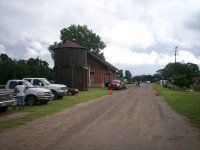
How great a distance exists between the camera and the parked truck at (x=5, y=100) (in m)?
19.5

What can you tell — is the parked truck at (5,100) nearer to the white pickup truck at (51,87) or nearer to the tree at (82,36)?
the white pickup truck at (51,87)

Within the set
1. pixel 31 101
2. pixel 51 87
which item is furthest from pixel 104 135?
pixel 51 87

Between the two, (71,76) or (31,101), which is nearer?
(31,101)

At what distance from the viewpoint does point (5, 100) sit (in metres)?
19.8

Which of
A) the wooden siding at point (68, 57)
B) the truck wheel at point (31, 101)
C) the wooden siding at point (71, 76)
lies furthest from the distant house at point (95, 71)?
the truck wheel at point (31, 101)

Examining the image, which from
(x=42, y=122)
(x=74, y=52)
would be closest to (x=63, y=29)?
(x=74, y=52)

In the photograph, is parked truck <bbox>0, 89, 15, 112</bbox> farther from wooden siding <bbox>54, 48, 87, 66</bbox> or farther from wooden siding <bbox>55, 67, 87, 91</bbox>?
wooden siding <bbox>54, 48, 87, 66</bbox>

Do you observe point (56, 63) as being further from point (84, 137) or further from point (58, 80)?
point (84, 137)

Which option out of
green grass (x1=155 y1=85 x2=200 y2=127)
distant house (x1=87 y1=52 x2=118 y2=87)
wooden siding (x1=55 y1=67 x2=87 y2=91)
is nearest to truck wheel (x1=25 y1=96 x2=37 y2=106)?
green grass (x1=155 y1=85 x2=200 y2=127)

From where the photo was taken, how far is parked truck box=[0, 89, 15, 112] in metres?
19.5

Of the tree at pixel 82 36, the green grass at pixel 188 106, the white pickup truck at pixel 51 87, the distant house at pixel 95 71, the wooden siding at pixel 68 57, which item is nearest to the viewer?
the green grass at pixel 188 106

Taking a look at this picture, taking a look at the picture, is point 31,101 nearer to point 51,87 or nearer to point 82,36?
point 51,87

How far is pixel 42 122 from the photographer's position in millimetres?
15047

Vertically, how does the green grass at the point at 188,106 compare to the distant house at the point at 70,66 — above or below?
below
